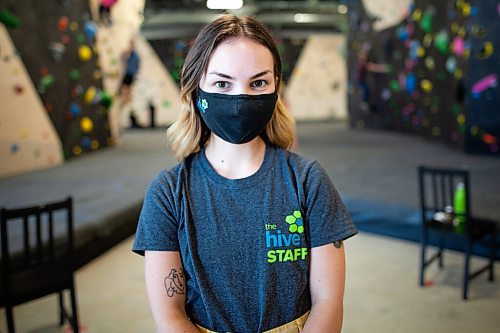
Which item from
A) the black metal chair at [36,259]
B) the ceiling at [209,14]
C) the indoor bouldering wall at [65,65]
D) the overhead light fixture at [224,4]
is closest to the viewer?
the black metal chair at [36,259]

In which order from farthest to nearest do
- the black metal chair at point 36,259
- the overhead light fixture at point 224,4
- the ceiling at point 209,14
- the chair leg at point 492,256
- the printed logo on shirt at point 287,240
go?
the ceiling at point 209,14 → the overhead light fixture at point 224,4 → the chair leg at point 492,256 → the black metal chair at point 36,259 → the printed logo on shirt at point 287,240

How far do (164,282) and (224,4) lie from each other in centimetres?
1073

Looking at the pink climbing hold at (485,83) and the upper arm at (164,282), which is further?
the pink climbing hold at (485,83)

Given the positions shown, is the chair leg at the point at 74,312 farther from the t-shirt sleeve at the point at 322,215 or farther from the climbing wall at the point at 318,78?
the climbing wall at the point at 318,78

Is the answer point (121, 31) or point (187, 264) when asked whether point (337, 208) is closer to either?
point (187, 264)

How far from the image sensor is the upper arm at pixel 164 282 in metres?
1.10

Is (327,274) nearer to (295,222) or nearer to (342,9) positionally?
(295,222)

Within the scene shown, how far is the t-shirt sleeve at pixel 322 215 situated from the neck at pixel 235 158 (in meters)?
0.14

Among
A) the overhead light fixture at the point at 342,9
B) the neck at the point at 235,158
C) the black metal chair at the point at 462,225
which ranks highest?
the overhead light fixture at the point at 342,9

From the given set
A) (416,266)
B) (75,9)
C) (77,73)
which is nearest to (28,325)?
(416,266)

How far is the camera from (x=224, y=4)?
1110cm

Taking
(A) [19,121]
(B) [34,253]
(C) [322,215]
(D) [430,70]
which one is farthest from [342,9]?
(C) [322,215]

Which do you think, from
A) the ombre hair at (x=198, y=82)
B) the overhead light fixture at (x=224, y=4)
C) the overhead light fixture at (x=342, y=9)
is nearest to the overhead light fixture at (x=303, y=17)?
the overhead light fixture at (x=342, y=9)

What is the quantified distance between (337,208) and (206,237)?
0.30 metres
